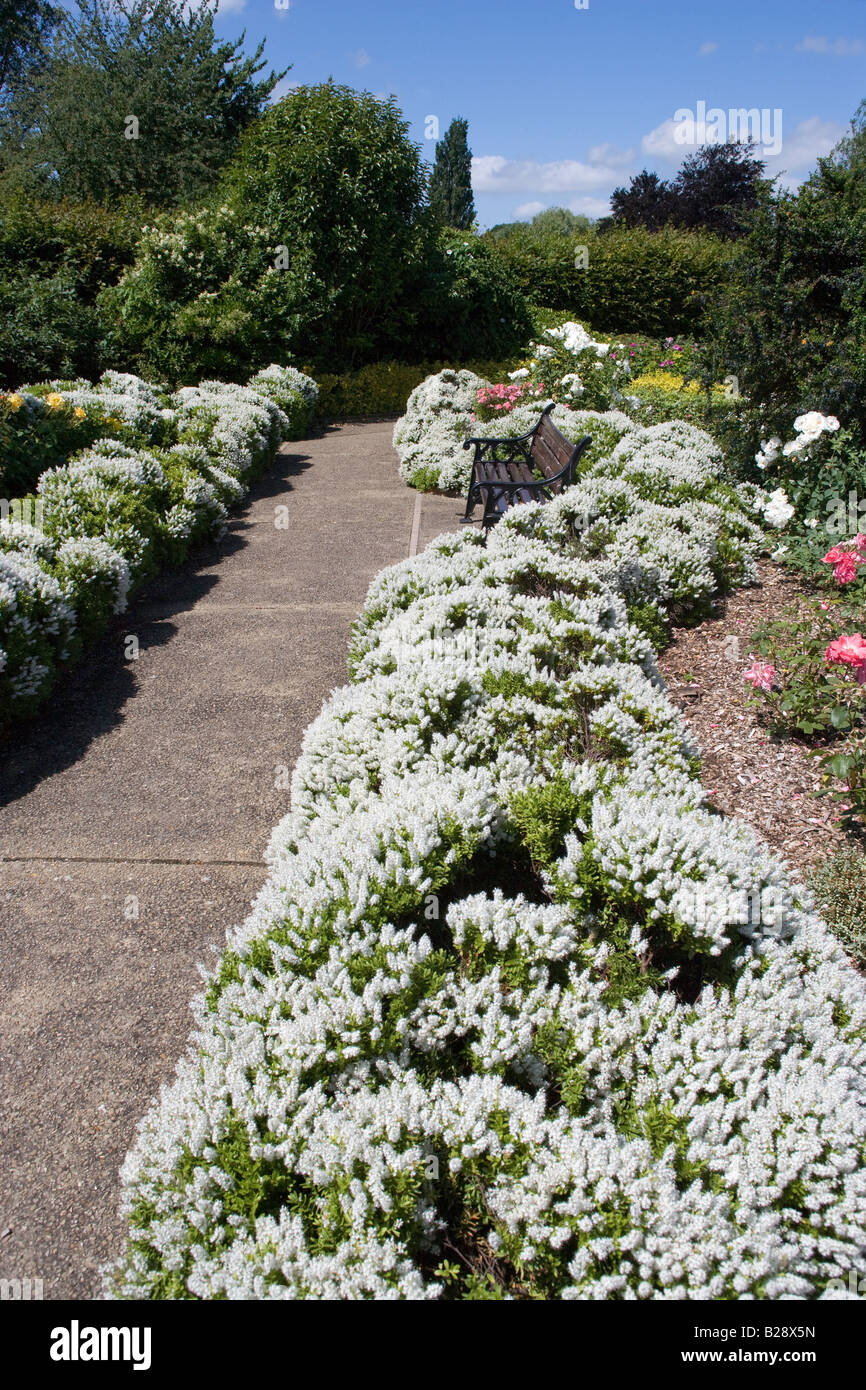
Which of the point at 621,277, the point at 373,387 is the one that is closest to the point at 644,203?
the point at 621,277

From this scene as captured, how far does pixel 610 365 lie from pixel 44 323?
8.56m

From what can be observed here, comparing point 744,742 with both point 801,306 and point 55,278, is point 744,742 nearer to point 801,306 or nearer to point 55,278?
point 801,306

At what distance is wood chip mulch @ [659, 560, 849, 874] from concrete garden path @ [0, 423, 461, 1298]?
212 centimetres

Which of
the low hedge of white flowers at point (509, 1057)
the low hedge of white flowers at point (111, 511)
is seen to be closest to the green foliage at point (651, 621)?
the low hedge of white flowers at point (509, 1057)

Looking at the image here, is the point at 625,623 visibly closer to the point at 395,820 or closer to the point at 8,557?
the point at 395,820

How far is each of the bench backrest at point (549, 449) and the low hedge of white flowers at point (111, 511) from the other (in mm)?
3033

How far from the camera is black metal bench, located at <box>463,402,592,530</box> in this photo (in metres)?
6.19

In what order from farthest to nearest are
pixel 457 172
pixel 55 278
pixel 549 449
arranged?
pixel 457 172, pixel 55 278, pixel 549 449

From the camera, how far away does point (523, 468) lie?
7.90 m

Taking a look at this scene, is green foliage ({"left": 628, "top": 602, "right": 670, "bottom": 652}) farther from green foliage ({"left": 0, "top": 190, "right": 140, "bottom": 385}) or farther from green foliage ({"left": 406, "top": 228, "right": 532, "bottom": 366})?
green foliage ({"left": 406, "top": 228, "right": 532, "bottom": 366})

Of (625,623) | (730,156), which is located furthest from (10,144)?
(625,623)

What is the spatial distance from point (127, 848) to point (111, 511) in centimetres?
335

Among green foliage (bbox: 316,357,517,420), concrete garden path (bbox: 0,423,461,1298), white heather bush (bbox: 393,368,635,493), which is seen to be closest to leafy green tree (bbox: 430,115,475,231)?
green foliage (bbox: 316,357,517,420)

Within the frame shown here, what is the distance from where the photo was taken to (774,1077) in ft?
6.63
